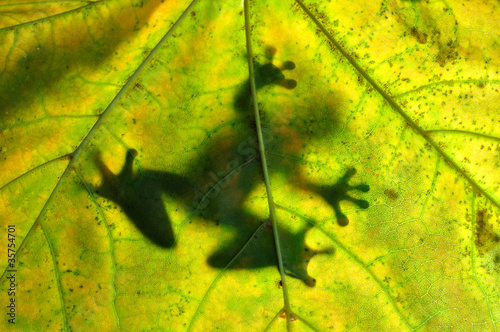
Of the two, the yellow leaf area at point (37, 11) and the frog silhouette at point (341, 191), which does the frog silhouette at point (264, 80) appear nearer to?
the frog silhouette at point (341, 191)

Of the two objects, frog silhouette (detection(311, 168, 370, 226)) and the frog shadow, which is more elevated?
frog silhouette (detection(311, 168, 370, 226))

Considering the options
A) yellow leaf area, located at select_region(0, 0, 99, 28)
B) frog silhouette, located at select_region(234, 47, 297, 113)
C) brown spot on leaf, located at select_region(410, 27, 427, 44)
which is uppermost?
brown spot on leaf, located at select_region(410, 27, 427, 44)

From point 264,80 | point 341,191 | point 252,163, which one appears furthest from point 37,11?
point 341,191

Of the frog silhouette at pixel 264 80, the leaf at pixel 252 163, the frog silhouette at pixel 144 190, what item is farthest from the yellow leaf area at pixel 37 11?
the frog silhouette at pixel 264 80

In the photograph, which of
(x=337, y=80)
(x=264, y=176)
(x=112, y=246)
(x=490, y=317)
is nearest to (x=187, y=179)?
(x=264, y=176)

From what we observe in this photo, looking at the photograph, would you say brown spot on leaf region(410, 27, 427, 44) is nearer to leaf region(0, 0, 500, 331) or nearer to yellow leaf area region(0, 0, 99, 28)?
leaf region(0, 0, 500, 331)

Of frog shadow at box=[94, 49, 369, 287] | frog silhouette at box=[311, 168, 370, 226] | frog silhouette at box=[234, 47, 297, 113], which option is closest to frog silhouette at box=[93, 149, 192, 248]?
frog shadow at box=[94, 49, 369, 287]

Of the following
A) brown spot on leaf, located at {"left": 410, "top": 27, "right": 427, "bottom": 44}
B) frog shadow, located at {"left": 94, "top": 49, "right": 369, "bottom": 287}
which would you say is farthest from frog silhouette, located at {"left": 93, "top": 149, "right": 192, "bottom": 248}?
brown spot on leaf, located at {"left": 410, "top": 27, "right": 427, "bottom": 44}

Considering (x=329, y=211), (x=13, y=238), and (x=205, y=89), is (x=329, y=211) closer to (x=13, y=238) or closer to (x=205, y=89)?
(x=205, y=89)
